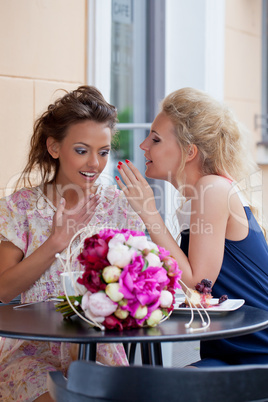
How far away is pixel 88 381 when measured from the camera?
109 cm

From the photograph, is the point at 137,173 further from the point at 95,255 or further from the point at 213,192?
the point at 95,255

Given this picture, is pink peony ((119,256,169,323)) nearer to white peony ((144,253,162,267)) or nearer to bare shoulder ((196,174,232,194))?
white peony ((144,253,162,267))

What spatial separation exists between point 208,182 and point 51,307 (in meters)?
0.65

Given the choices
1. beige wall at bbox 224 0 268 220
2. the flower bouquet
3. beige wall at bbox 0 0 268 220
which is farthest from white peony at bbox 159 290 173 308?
beige wall at bbox 224 0 268 220

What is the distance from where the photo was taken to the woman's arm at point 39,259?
1.91m

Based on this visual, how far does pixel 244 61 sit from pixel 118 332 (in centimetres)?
342

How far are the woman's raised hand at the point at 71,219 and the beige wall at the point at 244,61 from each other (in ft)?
7.17

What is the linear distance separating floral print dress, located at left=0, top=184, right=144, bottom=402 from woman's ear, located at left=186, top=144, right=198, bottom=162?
31 cm

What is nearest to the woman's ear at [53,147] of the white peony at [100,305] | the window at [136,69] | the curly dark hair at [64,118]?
the curly dark hair at [64,118]

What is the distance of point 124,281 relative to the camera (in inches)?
53.2

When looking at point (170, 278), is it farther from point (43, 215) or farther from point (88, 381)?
point (43, 215)

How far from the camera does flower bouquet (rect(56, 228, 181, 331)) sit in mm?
1355

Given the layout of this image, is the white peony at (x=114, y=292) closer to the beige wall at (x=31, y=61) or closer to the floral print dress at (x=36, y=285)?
the floral print dress at (x=36, y=285)

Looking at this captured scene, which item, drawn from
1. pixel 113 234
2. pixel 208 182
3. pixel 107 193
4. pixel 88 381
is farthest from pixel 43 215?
pixel 88 381
